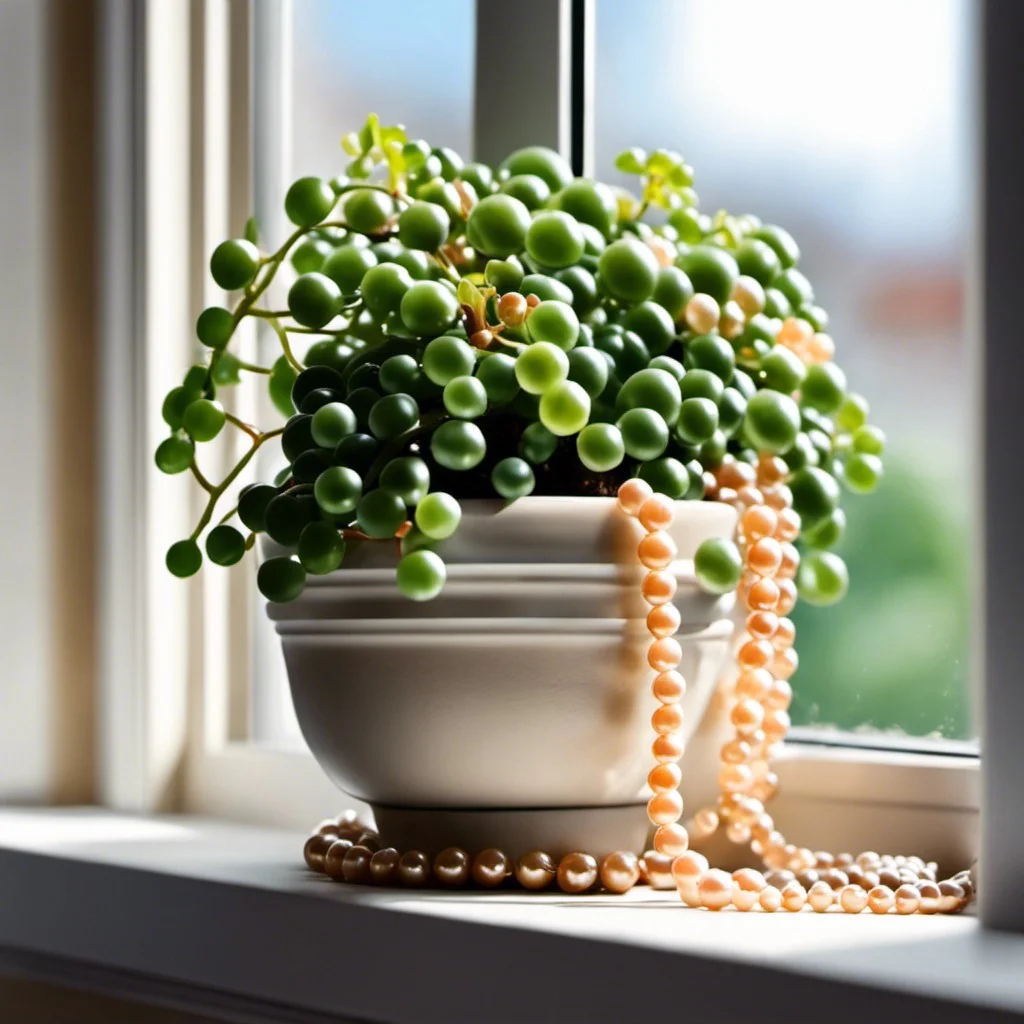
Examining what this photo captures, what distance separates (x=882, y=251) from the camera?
0.90m

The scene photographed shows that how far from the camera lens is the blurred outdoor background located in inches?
34.0

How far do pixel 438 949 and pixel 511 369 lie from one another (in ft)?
0.93

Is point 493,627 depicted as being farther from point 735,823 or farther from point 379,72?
point 379,72

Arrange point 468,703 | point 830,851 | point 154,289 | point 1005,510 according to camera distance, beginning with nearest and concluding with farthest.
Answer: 1. point 1005,510
2. point 468,703
3. point 830,851
4. point 154,289

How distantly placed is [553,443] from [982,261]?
229 millimetres

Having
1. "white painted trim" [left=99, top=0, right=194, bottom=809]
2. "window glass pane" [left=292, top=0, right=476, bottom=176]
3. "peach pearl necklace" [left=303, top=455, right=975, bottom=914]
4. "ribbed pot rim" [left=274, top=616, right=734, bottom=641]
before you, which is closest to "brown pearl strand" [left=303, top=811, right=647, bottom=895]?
"peach pearl necklace" [left=303, top=455, right=975, bottom=914]

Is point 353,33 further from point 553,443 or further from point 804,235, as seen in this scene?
point 553,443

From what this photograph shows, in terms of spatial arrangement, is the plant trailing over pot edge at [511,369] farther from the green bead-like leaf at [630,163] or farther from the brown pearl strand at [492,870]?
the brown pearl strand at [492,870]

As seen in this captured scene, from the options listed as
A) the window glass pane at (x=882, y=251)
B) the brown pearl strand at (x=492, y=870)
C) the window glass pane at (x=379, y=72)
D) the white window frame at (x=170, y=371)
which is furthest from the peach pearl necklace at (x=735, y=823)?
the window glass pane at (x=379, y=72)

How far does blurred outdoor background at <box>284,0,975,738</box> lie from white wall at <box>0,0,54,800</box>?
0.49 meters

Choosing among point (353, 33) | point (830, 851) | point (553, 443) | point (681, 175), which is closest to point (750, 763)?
point (830, 851)

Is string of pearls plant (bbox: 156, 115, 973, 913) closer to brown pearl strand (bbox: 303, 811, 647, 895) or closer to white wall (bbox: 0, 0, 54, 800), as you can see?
brown pearl strand (bbox: 303, 811, 647, 895)

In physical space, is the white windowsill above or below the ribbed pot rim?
below

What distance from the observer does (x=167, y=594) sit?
1.16 metres
